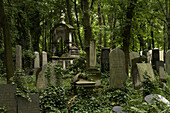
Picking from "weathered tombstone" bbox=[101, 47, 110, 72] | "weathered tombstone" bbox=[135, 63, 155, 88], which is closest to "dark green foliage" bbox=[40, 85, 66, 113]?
"weathered tombstone" bbox=[135, 63, 155, 88]

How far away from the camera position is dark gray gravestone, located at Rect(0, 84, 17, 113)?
4.90 metres

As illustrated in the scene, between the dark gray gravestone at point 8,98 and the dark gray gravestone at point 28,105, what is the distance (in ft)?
0.42

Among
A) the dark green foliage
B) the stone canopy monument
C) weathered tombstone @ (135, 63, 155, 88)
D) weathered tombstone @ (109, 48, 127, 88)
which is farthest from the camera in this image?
the stone canopy monument

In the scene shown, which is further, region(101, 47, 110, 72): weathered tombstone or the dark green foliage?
region(101, 47, 110, 72): weathered tombstone

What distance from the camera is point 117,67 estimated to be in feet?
26.0

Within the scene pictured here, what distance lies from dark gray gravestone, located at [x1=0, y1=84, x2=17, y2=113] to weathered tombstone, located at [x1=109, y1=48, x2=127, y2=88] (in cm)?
422

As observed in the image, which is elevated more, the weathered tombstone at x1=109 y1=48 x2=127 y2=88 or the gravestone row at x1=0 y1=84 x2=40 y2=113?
the weathered tombstone at x1=109 y1=48 x2=127 y2=88

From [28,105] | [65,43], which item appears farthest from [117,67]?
[65,43]

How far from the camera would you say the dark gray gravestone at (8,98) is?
4.90 metres

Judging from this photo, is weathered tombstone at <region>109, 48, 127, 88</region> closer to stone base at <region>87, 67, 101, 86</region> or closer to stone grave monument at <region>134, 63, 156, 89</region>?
stone grave monument at <region>134, 63, 156, 89</region>

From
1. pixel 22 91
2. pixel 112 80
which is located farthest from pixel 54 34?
pixel 22 91

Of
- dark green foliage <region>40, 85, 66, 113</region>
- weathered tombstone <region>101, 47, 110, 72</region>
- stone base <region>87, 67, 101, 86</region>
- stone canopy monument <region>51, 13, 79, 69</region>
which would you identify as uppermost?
stone canopy monument <region>51, 13, 79, 69</region>

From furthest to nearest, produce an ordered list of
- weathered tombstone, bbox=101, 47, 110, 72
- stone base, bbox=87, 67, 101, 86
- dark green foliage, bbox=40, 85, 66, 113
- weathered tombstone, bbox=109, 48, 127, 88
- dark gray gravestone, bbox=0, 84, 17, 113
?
weathered tombstone, bbox=101, 47, 110, 72 < stone base, bbox=87, 67, 101, 86 < weathered tombstone, bbox=109, 48, 127, 88 < dark green foliage, bbox=40, 85, 66, 113 < dark gray gravestone, bbox=0, 84, 17, 113

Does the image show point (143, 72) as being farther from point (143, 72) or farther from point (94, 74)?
point (94, 74)
